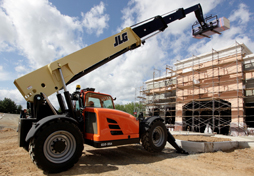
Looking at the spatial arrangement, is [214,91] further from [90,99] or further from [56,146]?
[56,146]

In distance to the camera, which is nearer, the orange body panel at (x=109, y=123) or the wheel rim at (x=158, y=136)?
the orange body panel at (x=109, y=123)

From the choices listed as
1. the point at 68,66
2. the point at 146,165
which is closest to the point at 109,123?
the point at 146,165

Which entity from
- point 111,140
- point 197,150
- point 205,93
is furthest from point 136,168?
point 205,93

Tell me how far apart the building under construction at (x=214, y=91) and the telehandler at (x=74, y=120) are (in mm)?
11700

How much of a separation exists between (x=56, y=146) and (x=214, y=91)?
64.4ft

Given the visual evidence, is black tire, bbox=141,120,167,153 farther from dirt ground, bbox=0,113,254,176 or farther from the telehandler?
dirt ground, bbox=0,113,254,176

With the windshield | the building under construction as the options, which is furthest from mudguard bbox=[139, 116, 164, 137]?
the building under construction

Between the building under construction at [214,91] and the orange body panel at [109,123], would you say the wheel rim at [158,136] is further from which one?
the building under construction at [214,91]

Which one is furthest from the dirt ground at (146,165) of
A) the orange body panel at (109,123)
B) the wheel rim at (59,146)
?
the orange body panel at (109,123)

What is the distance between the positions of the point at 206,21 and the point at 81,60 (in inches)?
302

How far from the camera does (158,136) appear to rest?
6418mm

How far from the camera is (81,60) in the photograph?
5305mm

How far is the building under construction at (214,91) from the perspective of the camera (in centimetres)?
1745

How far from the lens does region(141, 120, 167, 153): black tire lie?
5.95m
